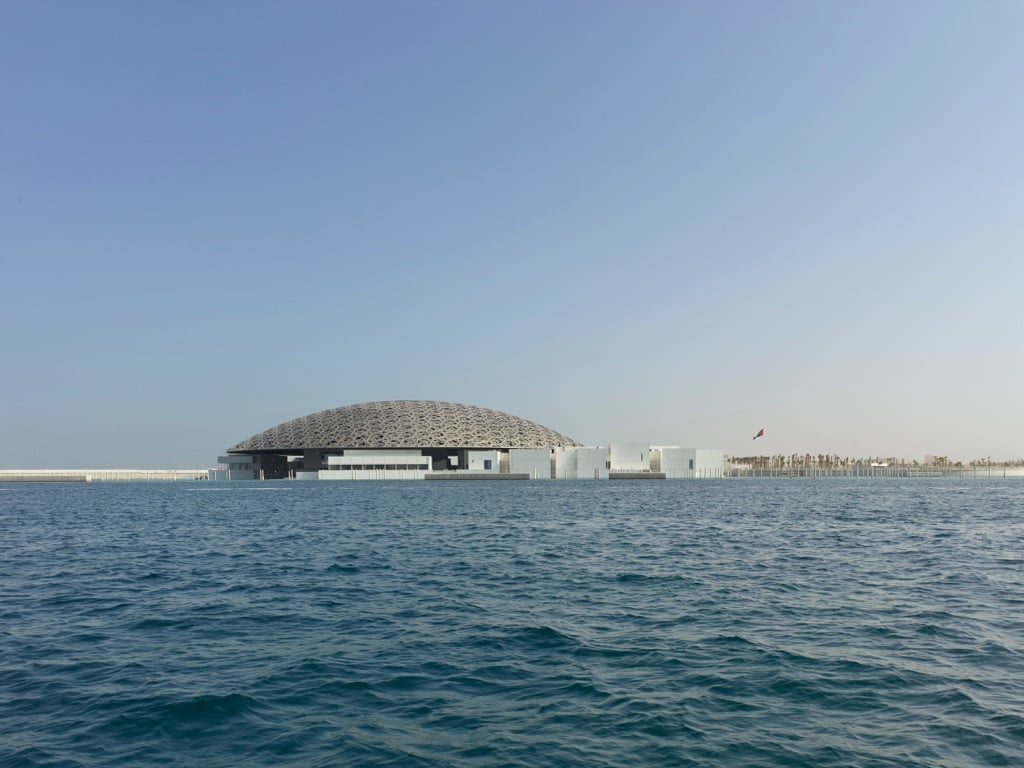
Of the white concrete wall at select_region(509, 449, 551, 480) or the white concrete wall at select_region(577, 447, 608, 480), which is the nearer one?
the white concrete wall at select_region(509, 449, 551, 480)

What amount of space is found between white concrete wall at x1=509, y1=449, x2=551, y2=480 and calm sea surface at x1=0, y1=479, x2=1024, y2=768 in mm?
139363

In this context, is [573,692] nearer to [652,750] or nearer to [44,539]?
[652,750]

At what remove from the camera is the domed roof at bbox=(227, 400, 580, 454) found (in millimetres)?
178000

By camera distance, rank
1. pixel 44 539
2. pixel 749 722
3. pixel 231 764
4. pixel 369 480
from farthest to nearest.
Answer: pixel 369 480, pixel 44 539, pixel 749 722, pixel 231 764

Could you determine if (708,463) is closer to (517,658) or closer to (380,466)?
(380,466)

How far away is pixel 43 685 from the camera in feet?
46.7

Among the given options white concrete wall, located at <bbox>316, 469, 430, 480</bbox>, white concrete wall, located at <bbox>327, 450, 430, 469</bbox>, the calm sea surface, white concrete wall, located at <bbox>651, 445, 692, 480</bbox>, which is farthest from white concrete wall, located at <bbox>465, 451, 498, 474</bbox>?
the calm sea surface

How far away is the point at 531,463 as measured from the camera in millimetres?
174125

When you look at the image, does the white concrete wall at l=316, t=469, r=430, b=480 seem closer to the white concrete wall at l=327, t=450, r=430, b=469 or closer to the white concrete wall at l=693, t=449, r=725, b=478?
the white concrete wall at l=327, t=450, r=430, b=469

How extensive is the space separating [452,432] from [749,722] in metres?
176

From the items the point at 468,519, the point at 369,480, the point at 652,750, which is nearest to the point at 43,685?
the point at 652,750

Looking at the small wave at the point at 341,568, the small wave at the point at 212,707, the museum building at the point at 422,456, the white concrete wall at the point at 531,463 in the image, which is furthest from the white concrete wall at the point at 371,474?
the small wave at the point at 212,707

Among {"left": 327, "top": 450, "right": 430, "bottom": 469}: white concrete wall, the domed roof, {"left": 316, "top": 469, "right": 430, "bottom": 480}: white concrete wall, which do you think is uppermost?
the domed roof

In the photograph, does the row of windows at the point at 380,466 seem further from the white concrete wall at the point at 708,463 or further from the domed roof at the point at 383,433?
the white concrete wall at the point at 708,463
